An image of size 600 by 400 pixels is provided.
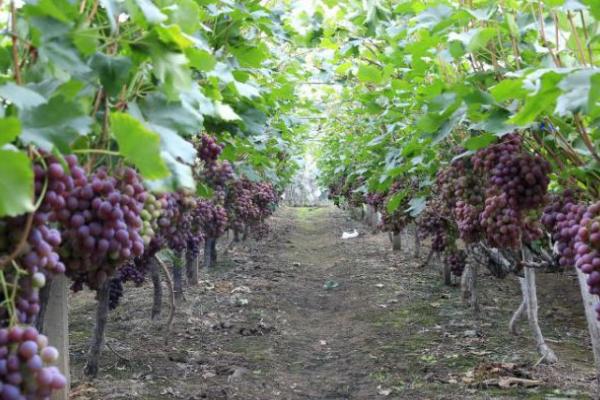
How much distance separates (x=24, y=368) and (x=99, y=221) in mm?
610

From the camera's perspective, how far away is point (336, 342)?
293 inches

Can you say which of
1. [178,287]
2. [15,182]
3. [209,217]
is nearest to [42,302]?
[15,182]

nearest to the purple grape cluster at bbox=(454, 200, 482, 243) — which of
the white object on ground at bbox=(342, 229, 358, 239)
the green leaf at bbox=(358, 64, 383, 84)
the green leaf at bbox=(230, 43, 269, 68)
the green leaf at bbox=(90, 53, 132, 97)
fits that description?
the green leaf at bbox=(358, 64, 383, 84)

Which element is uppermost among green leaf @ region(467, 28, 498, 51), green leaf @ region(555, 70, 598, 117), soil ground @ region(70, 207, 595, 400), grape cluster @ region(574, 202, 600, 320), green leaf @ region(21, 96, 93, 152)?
green leaf @ region(467, 28, 498, 51)

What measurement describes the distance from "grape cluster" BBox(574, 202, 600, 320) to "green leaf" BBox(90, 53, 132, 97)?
5.35ft

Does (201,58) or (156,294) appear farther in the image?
(156,294)

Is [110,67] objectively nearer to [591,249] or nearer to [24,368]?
[24,368]

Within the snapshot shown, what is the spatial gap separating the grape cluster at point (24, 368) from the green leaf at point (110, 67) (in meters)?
0.78

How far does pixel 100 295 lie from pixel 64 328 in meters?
1.71

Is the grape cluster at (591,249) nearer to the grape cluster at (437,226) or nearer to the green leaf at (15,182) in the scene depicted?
the green leaf at (15,182)

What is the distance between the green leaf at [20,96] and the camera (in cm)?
134

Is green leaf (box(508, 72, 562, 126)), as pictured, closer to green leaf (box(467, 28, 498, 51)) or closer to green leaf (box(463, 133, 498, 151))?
green leaf (box(467, 28, 498, 51))

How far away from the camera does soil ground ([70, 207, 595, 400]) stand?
17.4 feet

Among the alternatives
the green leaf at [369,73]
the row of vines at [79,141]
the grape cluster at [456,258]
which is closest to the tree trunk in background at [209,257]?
the grape cluster at [456,258]
